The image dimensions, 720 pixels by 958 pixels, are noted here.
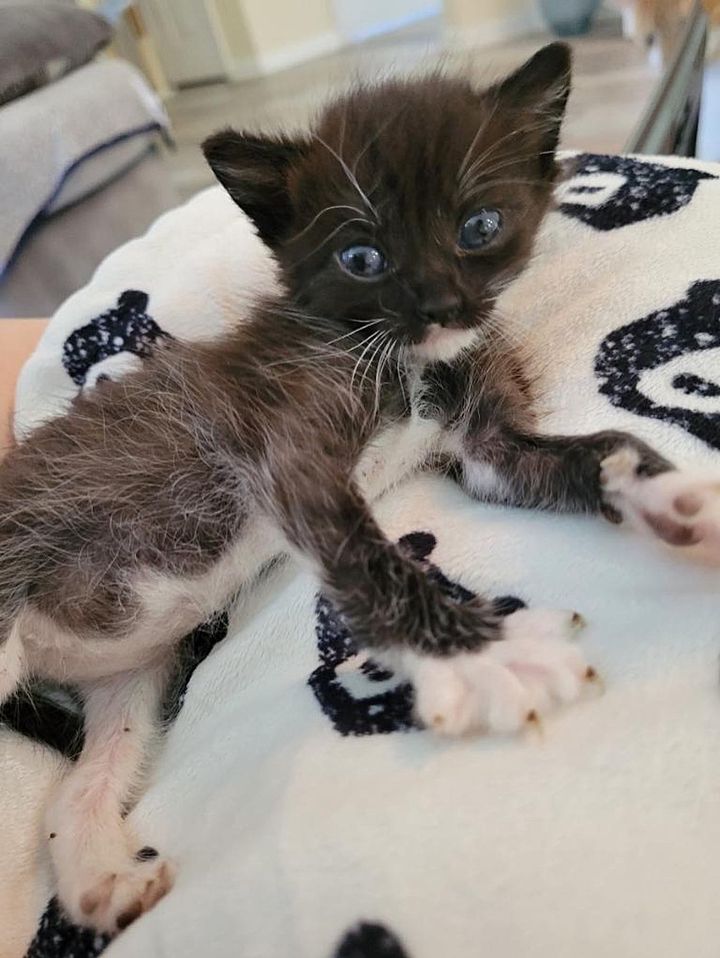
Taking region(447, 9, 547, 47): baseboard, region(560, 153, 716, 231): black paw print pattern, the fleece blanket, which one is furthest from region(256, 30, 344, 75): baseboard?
the fleece blanket

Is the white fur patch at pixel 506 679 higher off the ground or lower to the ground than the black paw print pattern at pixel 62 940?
higher

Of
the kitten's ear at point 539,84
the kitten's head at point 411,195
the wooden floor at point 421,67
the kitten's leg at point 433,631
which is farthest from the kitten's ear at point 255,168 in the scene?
the kitten's leg at point 433,631

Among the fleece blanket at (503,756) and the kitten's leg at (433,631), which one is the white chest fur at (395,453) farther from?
the kitten's leg at (433,631)

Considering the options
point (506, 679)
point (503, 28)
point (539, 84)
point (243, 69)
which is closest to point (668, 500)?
point (506, 679)

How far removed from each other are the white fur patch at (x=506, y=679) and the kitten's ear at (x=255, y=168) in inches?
27.5

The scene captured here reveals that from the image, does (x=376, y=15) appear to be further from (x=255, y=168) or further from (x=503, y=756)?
(x=503, y=756)

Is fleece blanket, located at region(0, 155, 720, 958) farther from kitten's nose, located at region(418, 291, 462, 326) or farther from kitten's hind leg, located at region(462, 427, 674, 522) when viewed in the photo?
kitten's nose, located at region(418, 291, 462, 326)

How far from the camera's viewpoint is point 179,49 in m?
8.47

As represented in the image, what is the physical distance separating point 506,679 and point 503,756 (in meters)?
0.07

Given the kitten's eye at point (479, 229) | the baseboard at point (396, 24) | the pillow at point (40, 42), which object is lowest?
the baseboard at point (396, 24)

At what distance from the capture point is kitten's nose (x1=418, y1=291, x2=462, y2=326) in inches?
42.4

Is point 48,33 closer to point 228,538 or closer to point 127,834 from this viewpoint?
point 228,538

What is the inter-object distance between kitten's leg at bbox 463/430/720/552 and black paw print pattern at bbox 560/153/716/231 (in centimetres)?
51

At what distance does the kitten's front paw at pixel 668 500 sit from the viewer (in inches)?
35.1
